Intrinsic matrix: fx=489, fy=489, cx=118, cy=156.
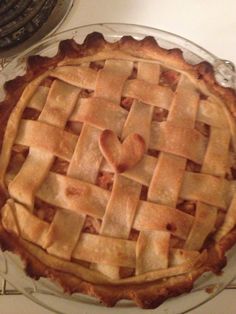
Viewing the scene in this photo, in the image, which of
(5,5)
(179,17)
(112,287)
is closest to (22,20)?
(5,5)

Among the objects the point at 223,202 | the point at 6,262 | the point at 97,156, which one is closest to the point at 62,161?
the point at 97,156

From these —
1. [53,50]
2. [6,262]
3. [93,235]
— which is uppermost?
[53,50]

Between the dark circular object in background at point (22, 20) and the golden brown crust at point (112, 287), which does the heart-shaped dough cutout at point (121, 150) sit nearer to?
the golden brown crust at point (112, 287)

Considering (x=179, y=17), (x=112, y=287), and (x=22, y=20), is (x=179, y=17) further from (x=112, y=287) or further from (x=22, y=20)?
(x=112, y=287)

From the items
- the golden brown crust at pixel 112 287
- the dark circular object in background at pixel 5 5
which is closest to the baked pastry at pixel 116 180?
the golden brown crust at pixel 112 287

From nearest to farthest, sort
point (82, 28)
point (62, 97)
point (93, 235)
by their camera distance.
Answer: point (93, 235)
point (62, 97)
point (82, 28)

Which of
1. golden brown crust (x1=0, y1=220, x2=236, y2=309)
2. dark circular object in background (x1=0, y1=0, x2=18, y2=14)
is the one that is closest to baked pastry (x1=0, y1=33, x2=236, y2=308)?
golden brown crust (x1=0, y1=220, x2=236, y2=309)

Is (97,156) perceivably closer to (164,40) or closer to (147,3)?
(164,40)
